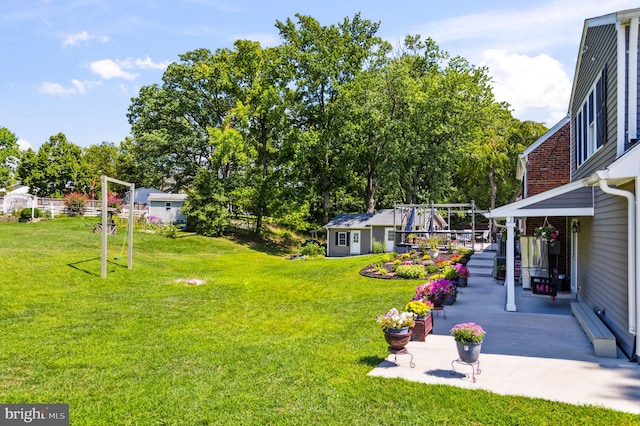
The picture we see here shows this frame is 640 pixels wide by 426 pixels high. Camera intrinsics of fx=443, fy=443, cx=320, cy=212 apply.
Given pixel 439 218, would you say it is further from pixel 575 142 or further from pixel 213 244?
pixel 575 142

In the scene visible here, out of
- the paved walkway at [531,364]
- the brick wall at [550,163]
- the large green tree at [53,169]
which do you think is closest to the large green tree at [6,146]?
the large green tree at [53,169]

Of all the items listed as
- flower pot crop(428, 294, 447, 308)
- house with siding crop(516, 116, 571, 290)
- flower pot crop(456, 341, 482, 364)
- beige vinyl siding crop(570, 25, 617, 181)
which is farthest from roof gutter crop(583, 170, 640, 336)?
house with siding crop(516, 116, 571, 290)

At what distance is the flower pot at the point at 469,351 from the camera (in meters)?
6.13

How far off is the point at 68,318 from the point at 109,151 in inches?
2117

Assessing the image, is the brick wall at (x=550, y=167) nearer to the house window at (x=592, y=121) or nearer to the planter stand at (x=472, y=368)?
the house window at (x=592, y=121)

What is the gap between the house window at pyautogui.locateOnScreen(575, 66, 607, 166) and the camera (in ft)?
27.7

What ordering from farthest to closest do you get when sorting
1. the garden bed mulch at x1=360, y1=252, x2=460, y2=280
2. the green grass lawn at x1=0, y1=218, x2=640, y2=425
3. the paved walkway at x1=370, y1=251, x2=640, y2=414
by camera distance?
the garden bed mulch at x1=360, y1=252, x2=460, y2=280 < the paved walkway at x1=370, y1=251, x2=640, y2=414 < the green grass lawn at x1=0, y1=218, x2=640, y2=425

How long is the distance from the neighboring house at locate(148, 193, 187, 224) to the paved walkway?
32846 mm

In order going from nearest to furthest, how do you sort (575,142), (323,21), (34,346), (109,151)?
1. (34,346)
2. (575,142)
3. (323,21)
4. (109,151)

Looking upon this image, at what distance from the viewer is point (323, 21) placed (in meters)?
35.7

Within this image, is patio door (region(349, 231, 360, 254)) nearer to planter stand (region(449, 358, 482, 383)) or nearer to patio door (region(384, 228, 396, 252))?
patio door (region(384, 228, 396, 252))

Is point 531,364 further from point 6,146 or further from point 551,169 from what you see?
point 6,146

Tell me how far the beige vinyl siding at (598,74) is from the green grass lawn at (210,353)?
16.7 feet

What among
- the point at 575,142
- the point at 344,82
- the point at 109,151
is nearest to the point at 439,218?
the point at 344,82
